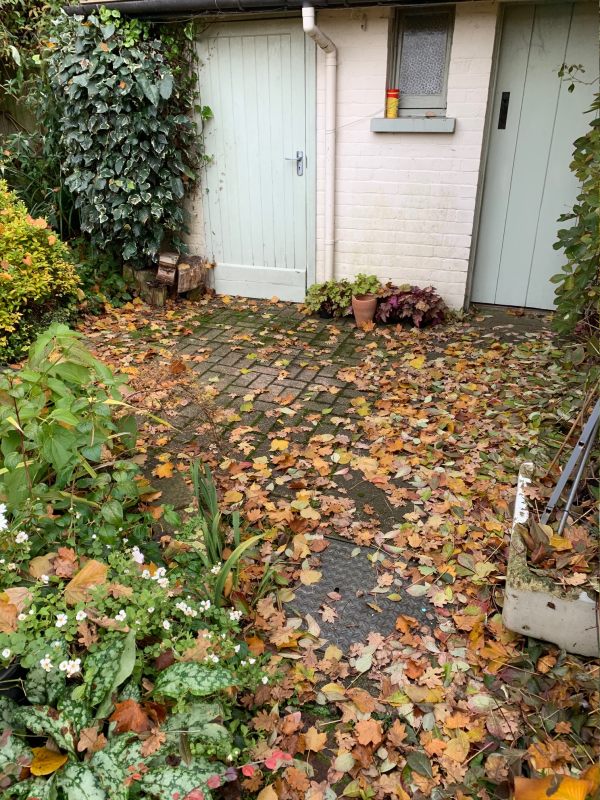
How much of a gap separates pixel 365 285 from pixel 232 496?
123 inches

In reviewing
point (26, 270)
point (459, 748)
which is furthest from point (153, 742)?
point (26, 270)

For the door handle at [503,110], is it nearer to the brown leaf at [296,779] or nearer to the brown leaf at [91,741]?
the brown leaf at [296,779]

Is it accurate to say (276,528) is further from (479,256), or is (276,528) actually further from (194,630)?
(479,256)

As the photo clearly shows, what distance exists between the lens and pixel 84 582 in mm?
1989

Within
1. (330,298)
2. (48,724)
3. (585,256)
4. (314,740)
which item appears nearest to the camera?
(48,724)

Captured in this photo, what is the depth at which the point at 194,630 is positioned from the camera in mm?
2178

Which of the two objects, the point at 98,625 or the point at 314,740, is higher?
the point at 98,625

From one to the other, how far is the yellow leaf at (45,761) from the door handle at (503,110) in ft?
18.3

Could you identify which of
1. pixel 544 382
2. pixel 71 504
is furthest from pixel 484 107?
pixel 71 504

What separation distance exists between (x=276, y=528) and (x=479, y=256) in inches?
153

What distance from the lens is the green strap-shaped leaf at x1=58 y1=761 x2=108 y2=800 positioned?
5.20 feet

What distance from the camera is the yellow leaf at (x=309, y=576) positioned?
9.02 feet

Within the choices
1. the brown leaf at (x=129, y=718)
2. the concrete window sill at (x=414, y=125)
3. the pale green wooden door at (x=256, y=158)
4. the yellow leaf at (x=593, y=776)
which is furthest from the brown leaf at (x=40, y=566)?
the concrete window sill at (x=414, y=125)

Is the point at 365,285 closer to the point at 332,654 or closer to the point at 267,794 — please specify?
the point at 332,654
